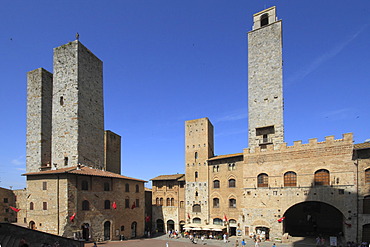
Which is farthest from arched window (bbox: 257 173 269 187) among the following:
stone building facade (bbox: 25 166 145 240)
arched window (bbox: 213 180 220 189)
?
stone building facade (bbox: 25 166 145 240)

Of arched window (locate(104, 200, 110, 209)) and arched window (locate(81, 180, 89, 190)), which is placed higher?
arched window (locate(81, 180, 89, 190))

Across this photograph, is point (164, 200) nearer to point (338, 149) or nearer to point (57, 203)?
point (57, 203)

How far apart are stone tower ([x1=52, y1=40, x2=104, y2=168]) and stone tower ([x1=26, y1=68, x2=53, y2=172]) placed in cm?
426

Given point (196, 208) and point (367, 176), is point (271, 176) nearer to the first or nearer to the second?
point (367, 176)

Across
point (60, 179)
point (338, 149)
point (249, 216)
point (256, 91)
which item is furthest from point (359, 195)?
point (60, 179)

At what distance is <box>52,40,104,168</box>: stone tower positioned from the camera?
3550cm

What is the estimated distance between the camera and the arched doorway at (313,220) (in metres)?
33.5

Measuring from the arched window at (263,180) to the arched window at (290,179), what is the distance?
249 centimetres

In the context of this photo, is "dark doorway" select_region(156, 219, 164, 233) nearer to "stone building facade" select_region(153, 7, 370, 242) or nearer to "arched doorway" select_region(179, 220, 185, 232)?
"arched doorway" select_region(179, 220, 185, 232)

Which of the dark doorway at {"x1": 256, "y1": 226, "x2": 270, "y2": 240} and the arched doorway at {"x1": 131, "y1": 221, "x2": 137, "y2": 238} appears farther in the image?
the arched doorway at {"x1": 131, "y1": 221, "x2": 137, "y2": 238}

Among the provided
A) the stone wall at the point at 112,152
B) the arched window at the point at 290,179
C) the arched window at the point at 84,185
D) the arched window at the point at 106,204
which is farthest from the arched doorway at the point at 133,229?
the arched window at the point at 290,179

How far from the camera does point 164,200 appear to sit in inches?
1789

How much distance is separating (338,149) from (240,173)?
13.6 meters

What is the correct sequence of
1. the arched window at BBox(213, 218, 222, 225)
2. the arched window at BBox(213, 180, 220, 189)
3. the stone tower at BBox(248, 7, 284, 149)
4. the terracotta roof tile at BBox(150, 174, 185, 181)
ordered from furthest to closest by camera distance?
1. the terracotta roof tile at BBox(150, 174, 185, 181)
2. the arched window at BBox(213, 180, 220, 189)
3. the arched window at BBox(213, 218, 222, 225)
4. the stone tower at BBox(248, 7, 284, 149)
